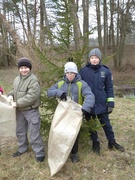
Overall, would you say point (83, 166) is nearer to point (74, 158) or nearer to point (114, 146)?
point (74, 158)

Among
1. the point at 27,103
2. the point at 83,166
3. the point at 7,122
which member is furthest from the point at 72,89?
the point at 83,166

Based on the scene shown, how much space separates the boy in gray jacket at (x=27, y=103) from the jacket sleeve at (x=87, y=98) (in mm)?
725

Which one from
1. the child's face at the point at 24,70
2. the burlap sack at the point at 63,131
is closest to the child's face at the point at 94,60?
the burlap sack at the point at 63,131

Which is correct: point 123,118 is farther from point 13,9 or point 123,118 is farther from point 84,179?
point 13,9

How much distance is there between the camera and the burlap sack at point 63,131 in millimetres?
3250

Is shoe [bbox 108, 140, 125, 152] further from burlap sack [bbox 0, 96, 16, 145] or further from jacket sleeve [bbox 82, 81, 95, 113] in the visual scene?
burlap sack [bbox 0, 96, 16, 145]

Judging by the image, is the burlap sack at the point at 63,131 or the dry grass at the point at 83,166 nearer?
the burlap sack at the point at 63,131

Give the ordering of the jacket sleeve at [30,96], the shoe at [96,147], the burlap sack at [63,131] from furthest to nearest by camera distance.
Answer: the shoe at [96,147] < the jacket sleeve at [30,96] < the burlap sack at [63,131]

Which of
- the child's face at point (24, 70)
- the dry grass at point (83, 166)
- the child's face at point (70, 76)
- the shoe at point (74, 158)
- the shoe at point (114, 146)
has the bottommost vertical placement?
the dry grass at point (83, 166)

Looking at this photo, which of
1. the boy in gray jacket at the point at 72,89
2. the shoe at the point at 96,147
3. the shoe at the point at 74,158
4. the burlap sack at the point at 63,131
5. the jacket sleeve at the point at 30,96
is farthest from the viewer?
the shoe at the point at 96,147

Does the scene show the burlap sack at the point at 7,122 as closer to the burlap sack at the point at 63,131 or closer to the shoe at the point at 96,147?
the burlap sack at the point at 63,131

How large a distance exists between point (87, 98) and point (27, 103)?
928 millimetres

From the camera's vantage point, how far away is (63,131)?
329 cm

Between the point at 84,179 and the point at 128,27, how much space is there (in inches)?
866
